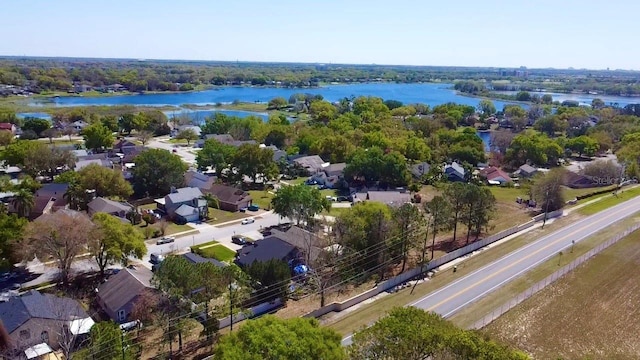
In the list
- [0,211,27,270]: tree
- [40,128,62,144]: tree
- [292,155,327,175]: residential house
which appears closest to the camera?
[0,211,27,270]: tree

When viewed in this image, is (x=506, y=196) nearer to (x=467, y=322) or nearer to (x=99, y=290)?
(x=467, y=322)

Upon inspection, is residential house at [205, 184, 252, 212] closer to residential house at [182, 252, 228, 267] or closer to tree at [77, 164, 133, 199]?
tree at [77, 164, 133, 199]

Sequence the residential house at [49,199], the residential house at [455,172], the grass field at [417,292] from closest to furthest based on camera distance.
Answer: the grass field at [417,292] → the residential house at [49,199] → the residential house at [455,172]

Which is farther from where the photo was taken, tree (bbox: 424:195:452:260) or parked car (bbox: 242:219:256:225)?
parked car (bbox: 242:219:256:225)

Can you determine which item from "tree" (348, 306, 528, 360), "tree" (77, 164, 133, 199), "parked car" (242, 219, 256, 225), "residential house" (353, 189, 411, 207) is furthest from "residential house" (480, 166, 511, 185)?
"tree" (348, 306, 528, 360)

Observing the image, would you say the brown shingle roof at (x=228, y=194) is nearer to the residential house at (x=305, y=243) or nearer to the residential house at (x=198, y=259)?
the residential house at (x=305, y=243)

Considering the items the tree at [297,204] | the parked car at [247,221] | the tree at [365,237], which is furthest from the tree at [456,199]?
the parked car at [247,221]

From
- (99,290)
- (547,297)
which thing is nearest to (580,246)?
(547,297)
